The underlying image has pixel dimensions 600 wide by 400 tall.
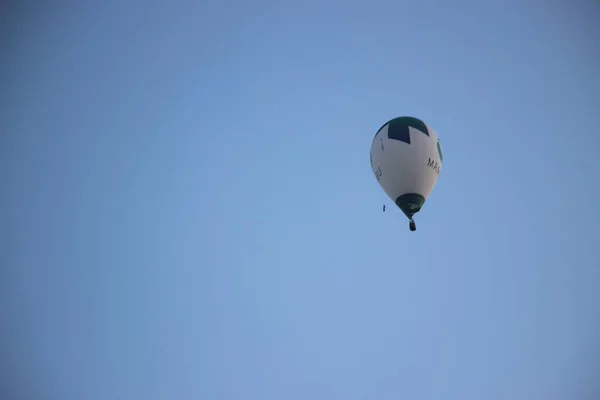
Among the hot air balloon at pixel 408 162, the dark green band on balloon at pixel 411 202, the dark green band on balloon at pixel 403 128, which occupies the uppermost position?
the dark green band on balloon at pixel 403 128

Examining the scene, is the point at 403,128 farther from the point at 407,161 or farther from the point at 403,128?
the point at 407,161

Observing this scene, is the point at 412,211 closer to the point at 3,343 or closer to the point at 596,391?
the point at 596,391

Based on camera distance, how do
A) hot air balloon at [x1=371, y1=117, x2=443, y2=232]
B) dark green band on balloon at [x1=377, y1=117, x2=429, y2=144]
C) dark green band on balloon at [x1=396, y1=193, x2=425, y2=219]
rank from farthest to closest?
1. dark green band on balloon at [x1=377, y1=117, x2=429, y2=144]
2. hot air balloon at [x1=371, y1=117, x2=443, y2=232]
3. dark green band on balloon at [x1=396, y1=193, x2=425, y2=219]

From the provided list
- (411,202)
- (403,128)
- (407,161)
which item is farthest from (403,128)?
(411,202)

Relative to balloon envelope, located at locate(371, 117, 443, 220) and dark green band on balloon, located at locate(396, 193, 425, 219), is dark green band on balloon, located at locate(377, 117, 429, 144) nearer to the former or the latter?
balloon envelope, located at locate(371, 117, 443, 220)

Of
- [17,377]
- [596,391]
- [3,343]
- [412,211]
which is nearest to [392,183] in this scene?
[412,211]

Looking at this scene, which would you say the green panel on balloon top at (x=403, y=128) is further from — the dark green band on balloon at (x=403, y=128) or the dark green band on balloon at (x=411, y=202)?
the dark green band on balloon at (x=411, y=202)

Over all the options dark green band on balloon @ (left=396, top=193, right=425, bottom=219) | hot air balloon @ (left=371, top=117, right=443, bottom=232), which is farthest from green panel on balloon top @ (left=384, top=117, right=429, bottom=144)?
dark green band on balloon @ (left=396, top=193, right=425, bottom=219)

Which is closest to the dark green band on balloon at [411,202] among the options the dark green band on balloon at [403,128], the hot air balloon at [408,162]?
the hot air balloon at [408,162]
